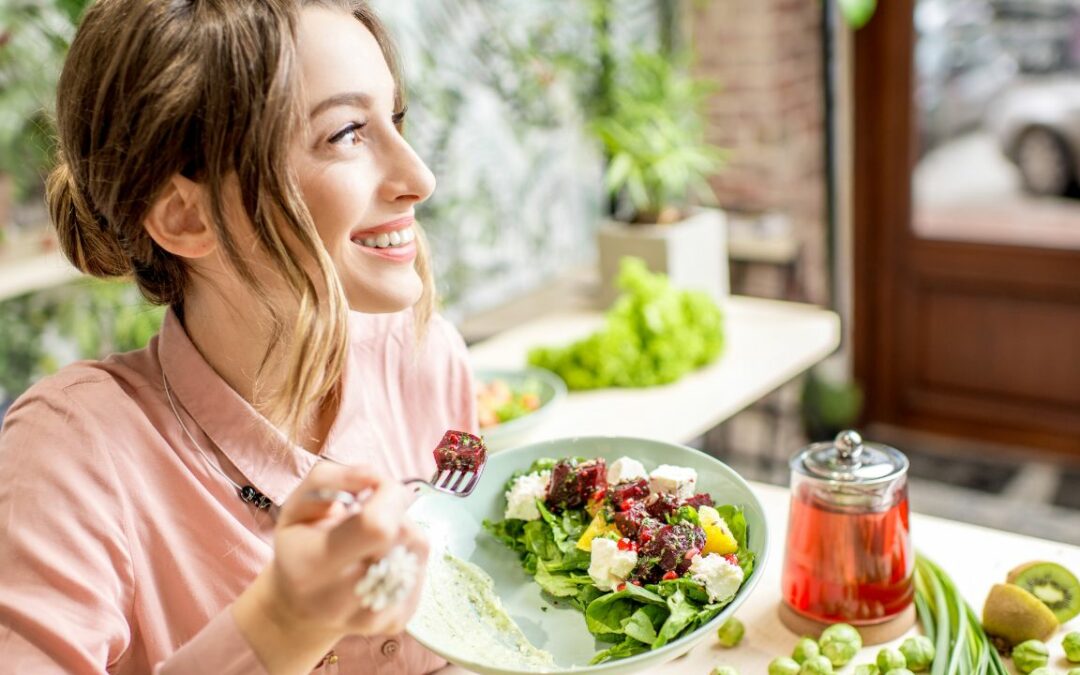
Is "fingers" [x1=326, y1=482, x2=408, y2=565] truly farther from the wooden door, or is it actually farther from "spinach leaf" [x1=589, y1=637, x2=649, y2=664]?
the wooden door

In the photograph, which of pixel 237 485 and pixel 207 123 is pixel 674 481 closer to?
pixel 237 485

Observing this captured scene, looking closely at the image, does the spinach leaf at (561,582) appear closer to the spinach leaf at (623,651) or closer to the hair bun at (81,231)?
the spinach leaf at (623,651)

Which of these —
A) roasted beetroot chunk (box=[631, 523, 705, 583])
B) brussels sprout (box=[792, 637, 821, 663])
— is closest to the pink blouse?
roasted beetroot chunk (box=[631, 523, 705, 583])

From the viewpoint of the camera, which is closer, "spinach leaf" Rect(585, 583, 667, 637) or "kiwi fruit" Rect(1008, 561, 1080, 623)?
"spinach leaf" Rect(585, 583, 667, 637)

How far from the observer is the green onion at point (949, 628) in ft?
3.71

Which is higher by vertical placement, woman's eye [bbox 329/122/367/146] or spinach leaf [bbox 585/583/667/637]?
woman's eye [bbox 329/122/367/146]

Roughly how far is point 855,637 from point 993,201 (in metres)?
2.94

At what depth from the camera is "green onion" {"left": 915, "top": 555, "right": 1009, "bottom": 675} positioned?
1130 mm

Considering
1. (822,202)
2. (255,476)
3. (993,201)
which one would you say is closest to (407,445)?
(255,476)

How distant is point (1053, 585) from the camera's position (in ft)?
4.07

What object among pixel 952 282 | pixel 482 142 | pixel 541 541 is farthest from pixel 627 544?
pixel 952 282

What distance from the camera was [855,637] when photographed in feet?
3.89

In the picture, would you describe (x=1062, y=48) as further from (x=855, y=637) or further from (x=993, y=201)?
(x=855, y=637)

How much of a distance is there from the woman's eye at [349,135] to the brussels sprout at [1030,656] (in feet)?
3.01
